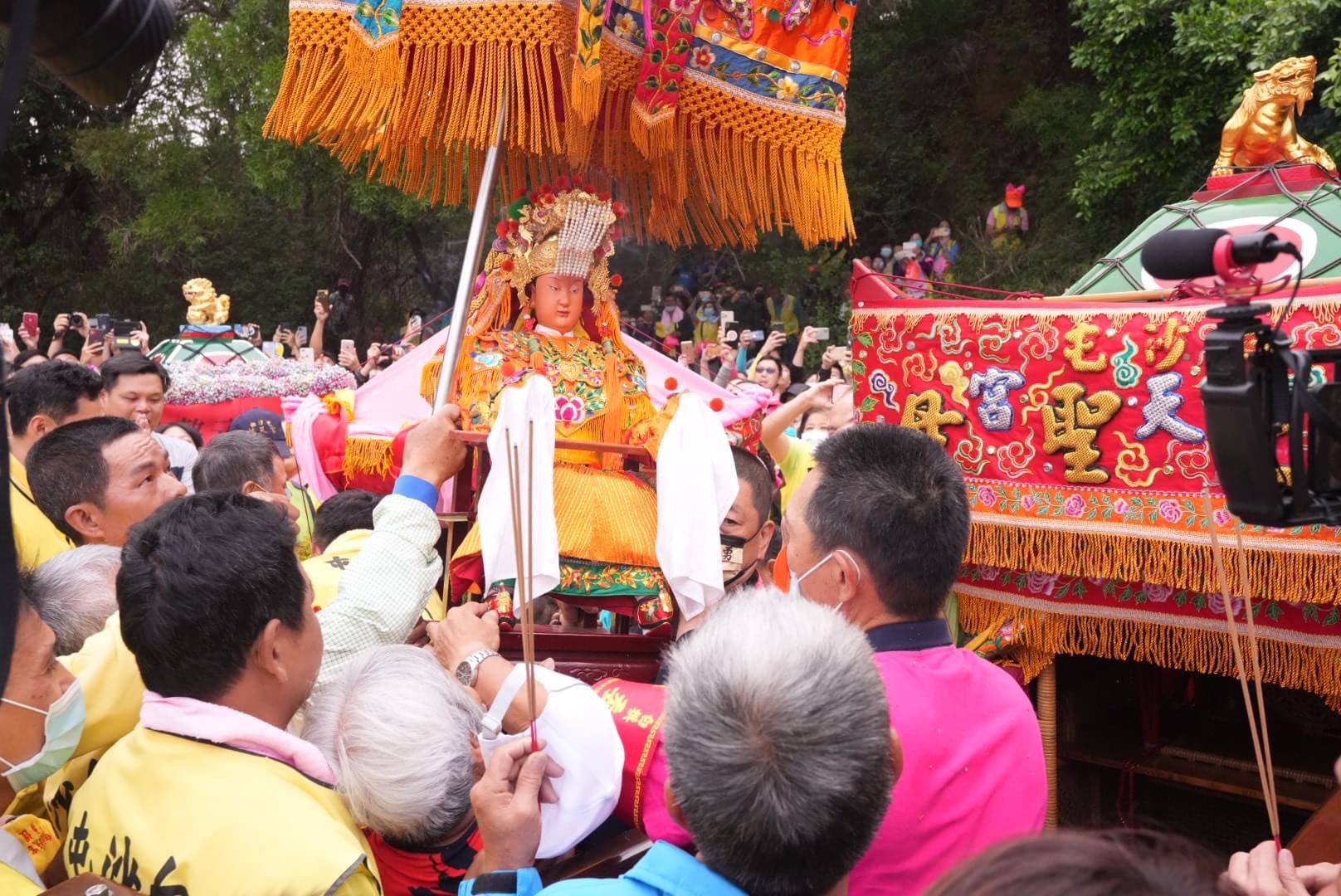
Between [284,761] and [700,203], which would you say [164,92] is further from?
[284,761]

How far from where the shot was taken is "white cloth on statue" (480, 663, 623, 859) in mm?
1561

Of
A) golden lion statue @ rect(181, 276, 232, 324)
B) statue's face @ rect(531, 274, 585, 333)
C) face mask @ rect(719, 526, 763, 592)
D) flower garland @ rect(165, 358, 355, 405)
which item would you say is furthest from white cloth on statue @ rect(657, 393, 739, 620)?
golden lion statue @ rect(181, 276, 232, 324)

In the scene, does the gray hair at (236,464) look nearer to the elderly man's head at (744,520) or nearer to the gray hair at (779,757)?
the elderly man's head at (744,520)

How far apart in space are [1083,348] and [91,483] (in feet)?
8.22

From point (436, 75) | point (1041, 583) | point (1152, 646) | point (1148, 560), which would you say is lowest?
point (1152, 646)

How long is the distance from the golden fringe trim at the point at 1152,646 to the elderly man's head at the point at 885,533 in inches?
74.2

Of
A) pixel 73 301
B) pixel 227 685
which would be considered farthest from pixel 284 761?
pixel 73 301

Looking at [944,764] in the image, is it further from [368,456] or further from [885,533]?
[368,456]

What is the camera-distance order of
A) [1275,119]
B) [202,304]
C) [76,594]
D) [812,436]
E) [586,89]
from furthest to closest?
[202,304] < [812,436] < [1275,119] < [586,89] < [76,594]

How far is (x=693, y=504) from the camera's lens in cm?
274

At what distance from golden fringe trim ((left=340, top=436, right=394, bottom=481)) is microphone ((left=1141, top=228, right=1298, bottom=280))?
2.25 m

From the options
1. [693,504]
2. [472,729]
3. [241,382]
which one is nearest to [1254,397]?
[472,729]

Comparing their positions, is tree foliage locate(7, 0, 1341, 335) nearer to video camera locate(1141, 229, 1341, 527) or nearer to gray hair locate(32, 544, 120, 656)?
video camera locate(1141, 229, 1341, 527)

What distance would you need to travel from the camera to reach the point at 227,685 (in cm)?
159
